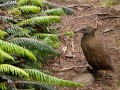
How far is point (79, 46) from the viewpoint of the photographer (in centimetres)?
938

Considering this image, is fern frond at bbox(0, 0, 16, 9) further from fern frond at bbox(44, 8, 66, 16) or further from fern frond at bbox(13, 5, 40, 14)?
fern frond at bbox(44, 8, 66, 16)

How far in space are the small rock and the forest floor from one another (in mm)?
92

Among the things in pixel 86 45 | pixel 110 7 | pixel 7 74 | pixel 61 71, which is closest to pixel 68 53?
pixel 61 71

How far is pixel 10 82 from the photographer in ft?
21.9

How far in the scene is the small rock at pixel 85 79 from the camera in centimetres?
772

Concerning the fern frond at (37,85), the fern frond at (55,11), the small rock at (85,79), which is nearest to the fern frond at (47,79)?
the fern frond at (37,85)

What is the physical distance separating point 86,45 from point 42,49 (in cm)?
99

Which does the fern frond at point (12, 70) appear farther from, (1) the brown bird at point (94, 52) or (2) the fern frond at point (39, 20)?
(2) the fern frond at point (39, 20)

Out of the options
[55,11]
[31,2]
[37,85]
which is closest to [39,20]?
[55,11]

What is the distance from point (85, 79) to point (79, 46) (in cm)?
171

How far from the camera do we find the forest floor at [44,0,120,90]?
8.05m

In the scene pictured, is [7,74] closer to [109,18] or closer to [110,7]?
[109,18]

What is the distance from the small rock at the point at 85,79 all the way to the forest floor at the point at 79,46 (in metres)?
0.09

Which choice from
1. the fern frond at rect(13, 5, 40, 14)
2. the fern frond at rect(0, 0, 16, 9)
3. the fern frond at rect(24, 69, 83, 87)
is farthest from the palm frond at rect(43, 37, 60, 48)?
the fern frond at rect(24, 69, 83, 87)
